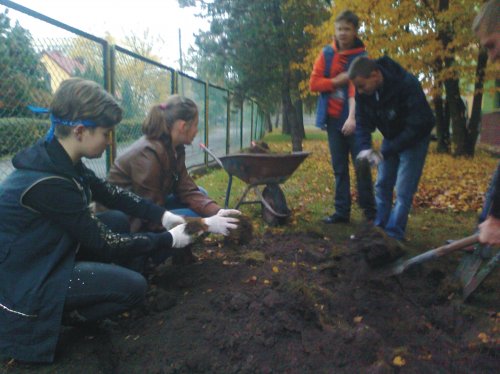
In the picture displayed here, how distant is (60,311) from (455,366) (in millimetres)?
1850

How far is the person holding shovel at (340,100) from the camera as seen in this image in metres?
4.32

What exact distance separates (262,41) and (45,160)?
39.6 ft

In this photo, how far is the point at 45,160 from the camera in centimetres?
203

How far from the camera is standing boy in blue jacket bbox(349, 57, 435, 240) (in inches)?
139

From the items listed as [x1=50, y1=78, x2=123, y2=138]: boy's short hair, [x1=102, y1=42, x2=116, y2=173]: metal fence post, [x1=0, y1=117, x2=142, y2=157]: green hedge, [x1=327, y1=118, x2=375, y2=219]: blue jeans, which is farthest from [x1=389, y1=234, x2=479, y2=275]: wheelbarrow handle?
[x1=102, y1=42, x2=116, y2=173]: metal fence post

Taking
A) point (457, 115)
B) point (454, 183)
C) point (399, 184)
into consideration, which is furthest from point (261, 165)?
point (457, 115)

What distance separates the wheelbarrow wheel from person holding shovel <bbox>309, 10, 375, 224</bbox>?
63cm

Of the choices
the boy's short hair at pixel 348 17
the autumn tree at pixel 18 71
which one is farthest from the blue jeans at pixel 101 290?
the boy's short hair at pixel 348 17

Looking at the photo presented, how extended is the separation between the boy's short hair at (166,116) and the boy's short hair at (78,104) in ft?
2.92

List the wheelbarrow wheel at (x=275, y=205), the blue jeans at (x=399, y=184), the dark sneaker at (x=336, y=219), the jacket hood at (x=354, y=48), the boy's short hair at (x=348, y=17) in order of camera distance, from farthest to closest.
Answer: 1. the dark sneaker at (x=336, y=219)
2. the wheelbarrow wheel at (x=275, y=205)
3. the jacket hood at (x=354, y=48)
4. the boy's short hair at (x=348, y=17)
5. the blue jeans at (x=399, y=184)

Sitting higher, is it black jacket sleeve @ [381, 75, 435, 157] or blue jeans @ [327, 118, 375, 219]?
black jacket sleeve @ [381, 75, 435, 157]

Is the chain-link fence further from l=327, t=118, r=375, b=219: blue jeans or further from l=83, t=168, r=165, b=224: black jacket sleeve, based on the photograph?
l=327, t=118, r=375, b=219: blue jeans

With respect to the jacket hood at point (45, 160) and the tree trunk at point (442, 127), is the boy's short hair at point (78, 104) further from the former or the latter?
the tree trunk at point (442, 127)

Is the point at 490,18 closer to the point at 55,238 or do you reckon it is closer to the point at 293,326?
the point at 293,326
